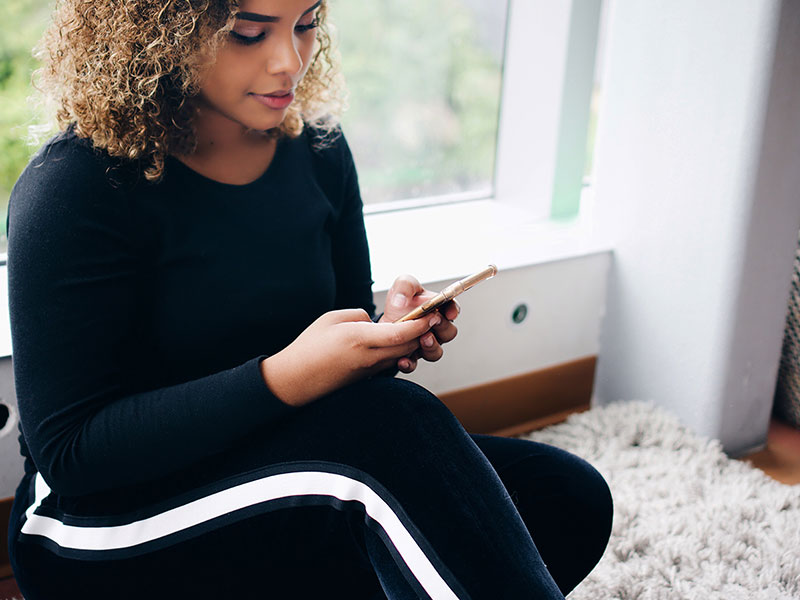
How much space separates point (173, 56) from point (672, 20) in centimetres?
99

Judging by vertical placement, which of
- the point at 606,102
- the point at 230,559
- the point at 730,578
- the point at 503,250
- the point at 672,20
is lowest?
the point at 730,578

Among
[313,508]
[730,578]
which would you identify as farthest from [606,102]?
[313,508]

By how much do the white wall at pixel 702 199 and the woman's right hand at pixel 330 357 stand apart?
0.86m

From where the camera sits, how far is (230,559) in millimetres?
775

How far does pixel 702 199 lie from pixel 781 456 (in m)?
0.56

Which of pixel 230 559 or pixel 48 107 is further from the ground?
pixel 48 107

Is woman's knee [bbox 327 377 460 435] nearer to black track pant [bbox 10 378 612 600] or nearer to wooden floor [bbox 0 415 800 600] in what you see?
black track pant [bbox 10 378 612 600]

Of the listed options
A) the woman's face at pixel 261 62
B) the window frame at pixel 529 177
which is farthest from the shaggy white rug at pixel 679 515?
the woman's face at pixel 261 62

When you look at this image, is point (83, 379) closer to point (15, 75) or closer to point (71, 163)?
point (71, 163)

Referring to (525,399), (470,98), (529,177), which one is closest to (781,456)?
(525,399)

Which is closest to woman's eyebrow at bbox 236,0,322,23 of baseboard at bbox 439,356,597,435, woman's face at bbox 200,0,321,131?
woman's face at bbox 200,0,321,131

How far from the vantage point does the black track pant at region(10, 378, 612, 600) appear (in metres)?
0.71

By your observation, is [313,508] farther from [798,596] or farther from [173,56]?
[798,596]

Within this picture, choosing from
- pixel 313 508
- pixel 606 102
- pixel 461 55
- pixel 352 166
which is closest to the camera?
pixel 313 508
